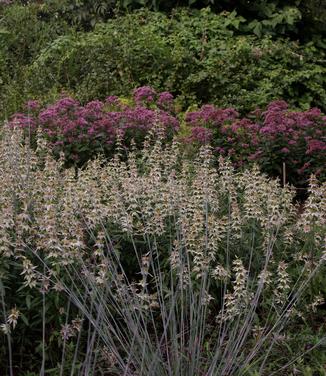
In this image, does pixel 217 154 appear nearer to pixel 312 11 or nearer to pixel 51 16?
pixel 312 11

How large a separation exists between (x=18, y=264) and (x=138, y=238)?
849 millimetres

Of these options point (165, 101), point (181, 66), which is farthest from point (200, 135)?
point (181, 66)

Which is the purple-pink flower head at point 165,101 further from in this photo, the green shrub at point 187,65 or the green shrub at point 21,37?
the green shrub at point 21,37

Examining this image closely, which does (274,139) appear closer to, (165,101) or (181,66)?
(165,101)

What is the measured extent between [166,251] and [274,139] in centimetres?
238

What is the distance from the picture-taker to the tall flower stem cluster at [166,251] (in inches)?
131

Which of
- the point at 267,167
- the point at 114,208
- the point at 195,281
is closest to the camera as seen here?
the point at 195,281

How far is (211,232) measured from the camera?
12.3 ft

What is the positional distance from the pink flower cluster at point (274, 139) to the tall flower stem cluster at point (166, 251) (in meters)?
1.38

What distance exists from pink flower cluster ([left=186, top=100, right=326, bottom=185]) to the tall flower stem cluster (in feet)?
4.53

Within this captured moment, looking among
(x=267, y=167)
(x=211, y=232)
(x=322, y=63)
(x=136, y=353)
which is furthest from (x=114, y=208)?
(x=322, y=63)

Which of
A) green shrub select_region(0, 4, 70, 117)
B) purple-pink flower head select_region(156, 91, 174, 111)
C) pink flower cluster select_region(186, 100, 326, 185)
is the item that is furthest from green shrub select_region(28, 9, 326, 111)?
pink flower cluster select_region(186, 100, 326, 185)

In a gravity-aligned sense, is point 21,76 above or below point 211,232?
below

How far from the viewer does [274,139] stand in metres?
6.06
